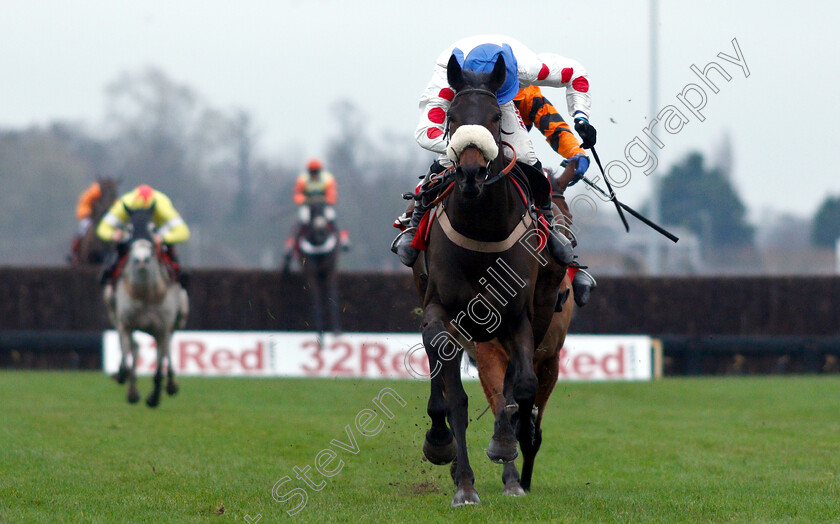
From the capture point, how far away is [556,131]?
291 inches

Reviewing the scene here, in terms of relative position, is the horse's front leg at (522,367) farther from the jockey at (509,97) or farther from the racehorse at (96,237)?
the racehorse at (96,237)

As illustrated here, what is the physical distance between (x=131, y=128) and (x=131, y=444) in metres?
51.5

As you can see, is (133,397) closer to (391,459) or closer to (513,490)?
(391,459)

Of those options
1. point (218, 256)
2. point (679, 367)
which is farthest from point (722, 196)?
point (679, 367)

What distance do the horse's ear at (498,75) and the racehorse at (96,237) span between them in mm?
14623

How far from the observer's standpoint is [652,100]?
25.6 meters

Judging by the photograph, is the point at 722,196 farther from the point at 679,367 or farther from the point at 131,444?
the point at 131,444

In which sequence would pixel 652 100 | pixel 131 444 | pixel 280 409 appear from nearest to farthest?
1. pixel 131 444
2. pixel 280 409
3. pixel 652 100

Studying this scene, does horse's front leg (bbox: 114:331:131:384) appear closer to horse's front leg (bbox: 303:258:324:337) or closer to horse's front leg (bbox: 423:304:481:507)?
horse's front leg (bbox: 303:258:324:337)

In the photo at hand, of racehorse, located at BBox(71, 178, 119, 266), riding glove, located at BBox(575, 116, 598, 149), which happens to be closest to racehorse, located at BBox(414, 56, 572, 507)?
riding glove, located at BBox(575, 116, 598, 149)

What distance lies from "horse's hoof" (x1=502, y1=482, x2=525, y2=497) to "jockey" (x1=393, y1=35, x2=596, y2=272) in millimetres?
1318

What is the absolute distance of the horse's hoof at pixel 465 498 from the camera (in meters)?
5.91

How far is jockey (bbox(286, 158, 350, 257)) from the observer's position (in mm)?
18797

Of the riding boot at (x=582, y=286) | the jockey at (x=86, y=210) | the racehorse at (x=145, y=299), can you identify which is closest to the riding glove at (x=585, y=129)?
the riding boot at (x=582, y=286)
